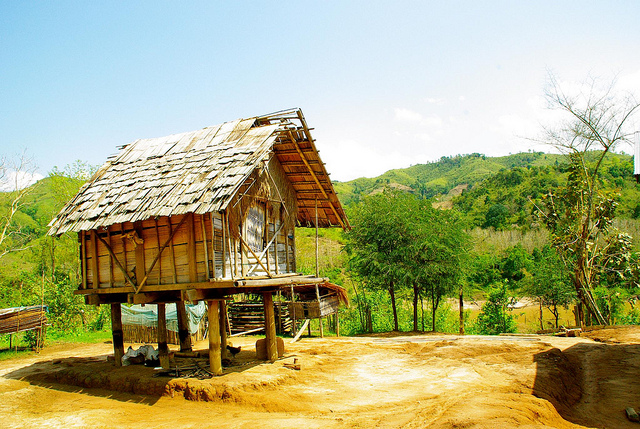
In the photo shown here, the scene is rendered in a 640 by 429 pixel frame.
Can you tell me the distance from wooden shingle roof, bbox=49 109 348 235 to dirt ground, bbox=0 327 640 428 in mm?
4401

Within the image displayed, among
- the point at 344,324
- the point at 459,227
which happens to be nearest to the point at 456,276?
the point at 459,227

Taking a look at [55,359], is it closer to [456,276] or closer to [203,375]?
[203,375]

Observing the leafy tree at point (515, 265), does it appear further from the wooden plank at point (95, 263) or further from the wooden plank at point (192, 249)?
the wooden plank at point (95, 263)

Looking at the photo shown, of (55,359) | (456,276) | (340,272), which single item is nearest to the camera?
(55,359)

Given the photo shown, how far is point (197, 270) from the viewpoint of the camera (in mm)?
10758

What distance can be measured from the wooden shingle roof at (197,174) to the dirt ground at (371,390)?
440 centimetres

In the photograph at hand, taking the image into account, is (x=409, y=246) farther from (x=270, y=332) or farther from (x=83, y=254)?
(x=83, y=254)

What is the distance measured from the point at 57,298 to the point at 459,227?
21.6 metres

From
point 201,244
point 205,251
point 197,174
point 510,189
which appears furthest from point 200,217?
point 510,189

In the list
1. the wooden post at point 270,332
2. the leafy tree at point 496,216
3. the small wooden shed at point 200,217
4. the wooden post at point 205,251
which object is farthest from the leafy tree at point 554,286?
the leafy tree at point 496,216

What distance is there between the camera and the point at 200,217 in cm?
1081

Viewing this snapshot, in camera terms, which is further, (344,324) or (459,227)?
(344,324)

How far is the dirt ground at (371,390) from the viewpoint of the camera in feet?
25.9

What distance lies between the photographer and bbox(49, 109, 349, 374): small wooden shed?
1076 centimetres
